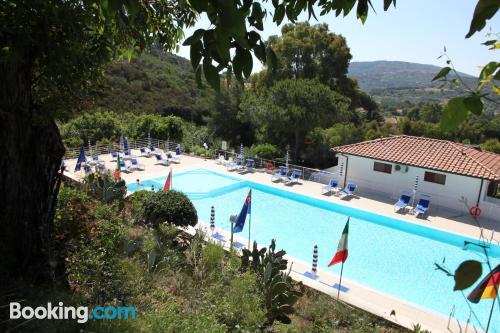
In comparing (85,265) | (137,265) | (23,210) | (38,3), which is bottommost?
(137,265)

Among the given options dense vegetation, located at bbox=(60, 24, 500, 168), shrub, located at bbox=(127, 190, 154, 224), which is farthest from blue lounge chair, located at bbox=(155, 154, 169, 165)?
shrub, located at bbox=(127, 190, 154, 224)

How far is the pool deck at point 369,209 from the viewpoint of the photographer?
7.30 metres

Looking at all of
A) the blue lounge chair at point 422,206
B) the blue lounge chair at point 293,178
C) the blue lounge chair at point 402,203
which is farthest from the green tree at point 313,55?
the blue lounge chair at point 422,206

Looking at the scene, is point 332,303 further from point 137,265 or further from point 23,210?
point 23,210

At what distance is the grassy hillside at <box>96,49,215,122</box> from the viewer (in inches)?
1547

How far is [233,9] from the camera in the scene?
1.09 meters

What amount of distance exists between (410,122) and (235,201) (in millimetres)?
19106

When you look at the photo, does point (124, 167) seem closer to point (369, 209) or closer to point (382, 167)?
point (369, 209)

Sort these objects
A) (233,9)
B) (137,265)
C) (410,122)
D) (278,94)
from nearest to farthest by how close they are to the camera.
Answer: (233,9)
(137,265)
(278,94)
(410,122)

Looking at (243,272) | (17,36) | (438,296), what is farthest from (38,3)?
(438,296)

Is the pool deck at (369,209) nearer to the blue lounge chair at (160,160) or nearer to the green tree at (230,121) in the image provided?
the blue lounge chair at (160,160)

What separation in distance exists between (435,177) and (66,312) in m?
15.2

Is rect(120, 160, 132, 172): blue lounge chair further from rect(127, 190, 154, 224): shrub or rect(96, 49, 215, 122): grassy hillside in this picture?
rect(96, 49, 215, 122): grassy hillside

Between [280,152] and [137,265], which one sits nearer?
[137,265]
